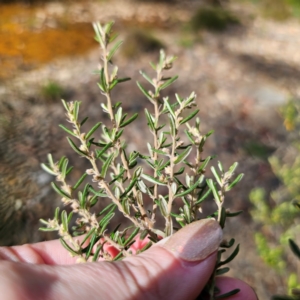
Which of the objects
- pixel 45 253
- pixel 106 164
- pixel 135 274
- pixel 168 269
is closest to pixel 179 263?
pixel 168 269

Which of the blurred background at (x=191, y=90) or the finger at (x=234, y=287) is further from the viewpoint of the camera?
the blurred background at (x=191, y=90)

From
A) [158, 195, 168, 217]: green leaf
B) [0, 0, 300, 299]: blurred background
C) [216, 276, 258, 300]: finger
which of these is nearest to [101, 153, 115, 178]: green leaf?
[158, 195, 168, 217]: green leaf

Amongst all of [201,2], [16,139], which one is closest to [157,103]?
[16,139]

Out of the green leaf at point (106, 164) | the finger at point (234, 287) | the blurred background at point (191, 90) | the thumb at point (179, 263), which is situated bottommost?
the blurred background at point (191, 90)

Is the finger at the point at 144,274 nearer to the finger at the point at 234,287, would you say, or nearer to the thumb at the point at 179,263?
the thumb at the point at 179,263

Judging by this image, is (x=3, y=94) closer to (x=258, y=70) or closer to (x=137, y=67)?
(x=137, y=67)

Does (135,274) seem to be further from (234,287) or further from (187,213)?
(234,287)

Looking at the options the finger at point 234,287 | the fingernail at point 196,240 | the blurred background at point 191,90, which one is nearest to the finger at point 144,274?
the fingernail at point 196,240

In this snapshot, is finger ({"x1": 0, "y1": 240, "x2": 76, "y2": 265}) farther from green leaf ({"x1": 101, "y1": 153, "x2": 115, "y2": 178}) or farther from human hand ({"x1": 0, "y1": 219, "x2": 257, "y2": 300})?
green leaf ({"x1": 101, "y1": 153, "x2": 115, "y2": 178})
